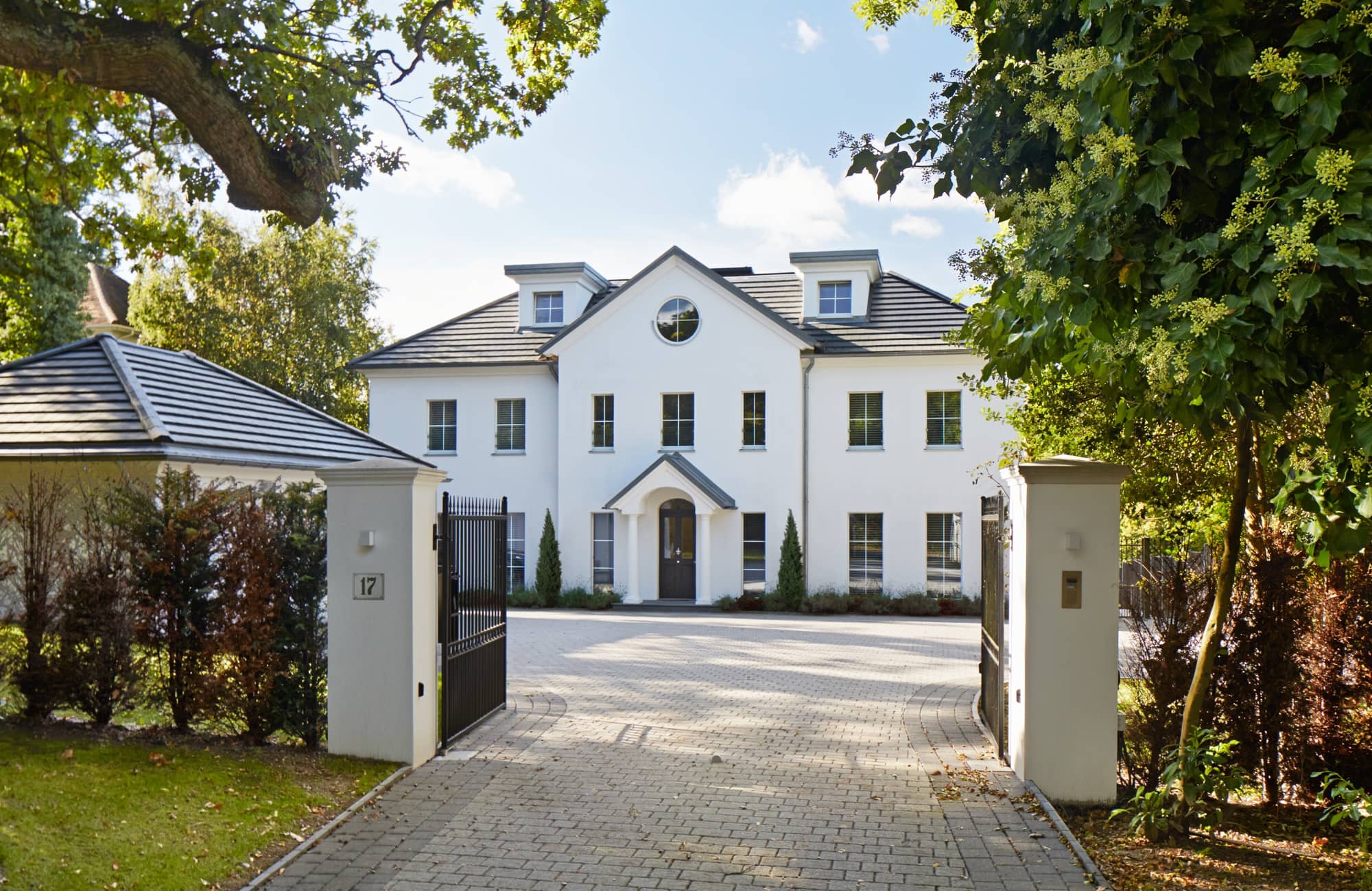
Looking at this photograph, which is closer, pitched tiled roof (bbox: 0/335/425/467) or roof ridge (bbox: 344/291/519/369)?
pitched tiled roof (bbox: 0/335/425/467)

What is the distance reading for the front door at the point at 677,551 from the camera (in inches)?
1058

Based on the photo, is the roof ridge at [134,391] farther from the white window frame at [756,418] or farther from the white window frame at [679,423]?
the white window frame at [756,418]

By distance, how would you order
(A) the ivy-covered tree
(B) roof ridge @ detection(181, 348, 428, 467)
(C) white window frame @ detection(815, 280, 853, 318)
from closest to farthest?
1. (A) the ivy-covered tree
2. (B) roof ridge @ detection(181, 348, 428, 467)
3. (C) white window frame @ detection(815, 280, 853, 318)

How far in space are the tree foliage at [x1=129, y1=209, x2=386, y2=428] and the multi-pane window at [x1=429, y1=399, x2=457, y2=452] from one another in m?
6.85

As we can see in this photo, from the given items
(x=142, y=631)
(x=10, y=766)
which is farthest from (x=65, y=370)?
(x=10, y=766)

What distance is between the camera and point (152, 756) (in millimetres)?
7855

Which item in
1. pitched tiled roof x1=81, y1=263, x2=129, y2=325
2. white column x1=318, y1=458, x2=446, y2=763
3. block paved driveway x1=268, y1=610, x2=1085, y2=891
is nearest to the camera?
block paved driveway x1=268, y1=610, x2=1085, y2=891

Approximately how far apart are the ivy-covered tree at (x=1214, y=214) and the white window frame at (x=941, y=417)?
21.2 m

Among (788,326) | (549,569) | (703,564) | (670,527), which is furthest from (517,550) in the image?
(788,326)

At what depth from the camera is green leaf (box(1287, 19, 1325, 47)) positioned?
3590 mm

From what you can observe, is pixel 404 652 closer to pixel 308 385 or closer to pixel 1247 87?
pixel 1247 87

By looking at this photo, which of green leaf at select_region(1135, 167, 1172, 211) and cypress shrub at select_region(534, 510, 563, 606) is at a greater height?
green leaf at select_region(1135, 167, 1172, 211)

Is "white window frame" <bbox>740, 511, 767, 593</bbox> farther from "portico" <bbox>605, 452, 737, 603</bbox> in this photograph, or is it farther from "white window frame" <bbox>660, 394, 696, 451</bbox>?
"white window frame" <bbox>660, 394, 696, 451</bbox>

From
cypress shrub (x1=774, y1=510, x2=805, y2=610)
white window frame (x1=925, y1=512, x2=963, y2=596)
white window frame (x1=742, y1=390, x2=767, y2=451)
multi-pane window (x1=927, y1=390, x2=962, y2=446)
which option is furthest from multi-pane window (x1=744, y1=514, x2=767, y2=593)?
multi-pane window (x1=927, y1=390, x2=962, y2=446)
